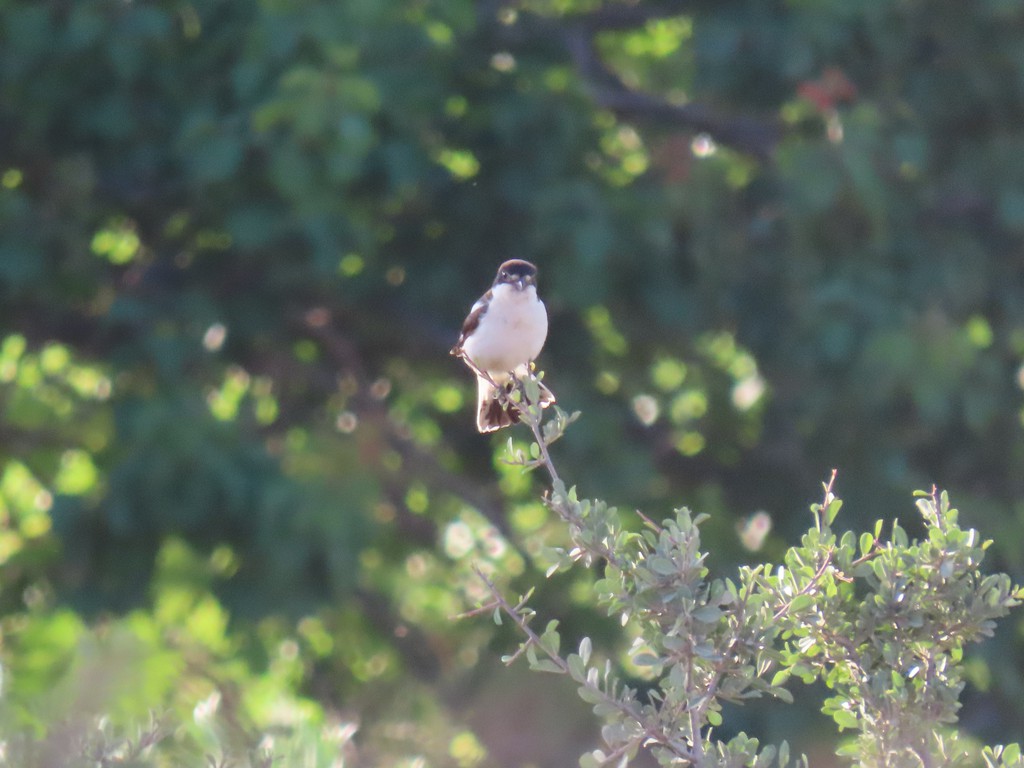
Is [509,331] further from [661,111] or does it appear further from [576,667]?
[576,667]

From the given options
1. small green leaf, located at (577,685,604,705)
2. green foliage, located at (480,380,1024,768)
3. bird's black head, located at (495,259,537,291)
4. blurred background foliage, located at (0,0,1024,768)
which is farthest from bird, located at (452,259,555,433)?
small green leaf, located at (577,685,604,705)

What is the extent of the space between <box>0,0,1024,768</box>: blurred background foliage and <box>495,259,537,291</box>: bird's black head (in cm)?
77

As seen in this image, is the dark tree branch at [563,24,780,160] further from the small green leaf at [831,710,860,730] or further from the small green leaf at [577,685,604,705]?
the small green leaf at [577,685,604,705]

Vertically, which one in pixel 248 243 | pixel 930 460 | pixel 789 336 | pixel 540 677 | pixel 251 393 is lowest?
pixel 540 677

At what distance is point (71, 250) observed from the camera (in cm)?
761

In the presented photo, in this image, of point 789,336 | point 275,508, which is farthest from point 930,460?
point 275,508

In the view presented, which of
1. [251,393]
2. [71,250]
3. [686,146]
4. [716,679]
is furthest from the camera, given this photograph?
[251,393]

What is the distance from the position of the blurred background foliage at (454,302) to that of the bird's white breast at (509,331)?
896mm

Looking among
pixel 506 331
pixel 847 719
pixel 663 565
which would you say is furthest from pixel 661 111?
pixel 663 565

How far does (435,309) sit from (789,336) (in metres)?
1.85

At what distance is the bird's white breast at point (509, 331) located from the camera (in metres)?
6.14

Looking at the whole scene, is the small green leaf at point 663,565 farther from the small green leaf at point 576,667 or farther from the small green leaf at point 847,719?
the small green leaf at point 847,719

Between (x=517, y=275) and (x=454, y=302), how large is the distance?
6.61 ft

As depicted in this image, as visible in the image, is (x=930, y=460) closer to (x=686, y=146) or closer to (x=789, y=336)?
(x=789, y=336)
